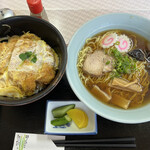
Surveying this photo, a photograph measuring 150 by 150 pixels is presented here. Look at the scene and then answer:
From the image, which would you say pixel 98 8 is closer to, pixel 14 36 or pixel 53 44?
pixel 53 44

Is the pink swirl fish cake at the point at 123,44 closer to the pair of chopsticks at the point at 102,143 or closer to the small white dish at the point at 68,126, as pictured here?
the small white dish at the point at 68,126

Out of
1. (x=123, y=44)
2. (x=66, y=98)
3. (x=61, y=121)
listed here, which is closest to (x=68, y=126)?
(x=61, y=121)

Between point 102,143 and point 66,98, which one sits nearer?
point 102,143

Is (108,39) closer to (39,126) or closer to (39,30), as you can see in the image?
(39,30)

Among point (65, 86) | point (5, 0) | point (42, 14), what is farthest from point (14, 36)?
point (5, 0)

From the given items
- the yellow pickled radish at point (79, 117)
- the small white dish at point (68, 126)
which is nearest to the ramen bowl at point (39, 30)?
the small white dish at point (68, 126)

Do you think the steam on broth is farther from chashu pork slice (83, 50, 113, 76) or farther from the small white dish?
the small white dish
